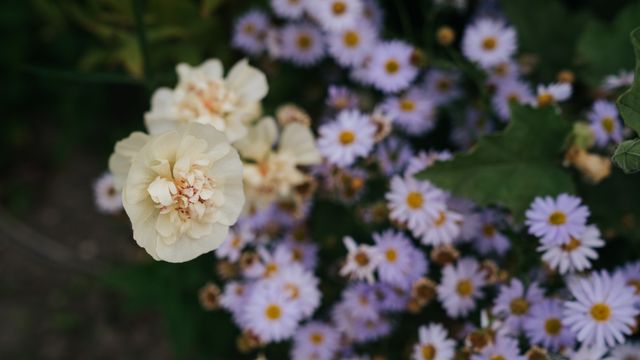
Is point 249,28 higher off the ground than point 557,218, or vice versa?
point 249,28

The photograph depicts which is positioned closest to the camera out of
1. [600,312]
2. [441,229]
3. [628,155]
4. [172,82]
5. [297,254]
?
[628,155]

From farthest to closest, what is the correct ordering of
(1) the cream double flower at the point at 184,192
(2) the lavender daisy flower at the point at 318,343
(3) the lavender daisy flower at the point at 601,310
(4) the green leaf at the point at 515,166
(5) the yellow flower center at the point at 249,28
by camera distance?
1. (5) the yellow flower center at the point at 249,28
2. (2) the lavender daisy flower at the point at 318,343
3. (4) the green leaf at the point at 515,166
4. (3) the lavender daisy flower at the point at 601,310
5. (1) the cream double flower at the point at 184,192

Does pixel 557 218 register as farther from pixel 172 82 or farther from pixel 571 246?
pixel 172 82

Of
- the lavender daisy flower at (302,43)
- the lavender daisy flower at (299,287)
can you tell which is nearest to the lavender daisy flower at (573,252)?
the lavender daisy flower at (299,287)

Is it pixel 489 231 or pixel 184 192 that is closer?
pixel 184 192

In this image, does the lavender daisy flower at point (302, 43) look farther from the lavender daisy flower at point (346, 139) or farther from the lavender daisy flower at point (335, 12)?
the lavender daisy flower at point (346, 139)

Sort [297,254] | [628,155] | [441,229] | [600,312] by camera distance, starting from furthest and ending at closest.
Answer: [297,254] < [441,229] < [600,312] < [628,155]

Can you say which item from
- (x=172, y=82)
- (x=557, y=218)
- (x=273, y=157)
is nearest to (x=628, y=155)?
(x=557, y=218)

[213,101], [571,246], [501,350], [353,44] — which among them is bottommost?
[501,350]
